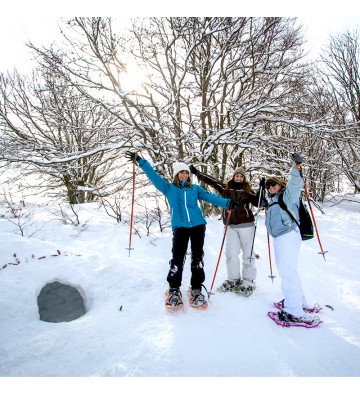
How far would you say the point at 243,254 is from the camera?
362cm

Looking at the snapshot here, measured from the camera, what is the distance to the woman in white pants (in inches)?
112

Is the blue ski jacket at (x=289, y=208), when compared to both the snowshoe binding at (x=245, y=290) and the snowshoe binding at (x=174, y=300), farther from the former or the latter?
the snowshoe binding at (x=174, y=300)

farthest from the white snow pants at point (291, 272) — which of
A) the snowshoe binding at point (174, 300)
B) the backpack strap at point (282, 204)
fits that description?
the snowshoe binding at point (174, 300)

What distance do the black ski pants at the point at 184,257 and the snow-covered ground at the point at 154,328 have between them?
1.14ft

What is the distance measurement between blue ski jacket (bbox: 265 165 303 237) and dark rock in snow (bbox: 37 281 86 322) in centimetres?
268

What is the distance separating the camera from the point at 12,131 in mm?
10664

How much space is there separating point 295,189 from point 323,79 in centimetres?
926

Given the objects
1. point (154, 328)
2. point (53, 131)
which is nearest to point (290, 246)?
point (154, 328)

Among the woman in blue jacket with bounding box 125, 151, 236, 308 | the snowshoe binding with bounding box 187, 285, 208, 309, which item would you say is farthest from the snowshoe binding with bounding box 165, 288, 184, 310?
the snowshoe binding with bounding box 187, 285, 208, 309

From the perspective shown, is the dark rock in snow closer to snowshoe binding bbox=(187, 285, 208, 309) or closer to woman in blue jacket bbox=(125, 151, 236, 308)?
woman in blue jacket bbox=(125, 151, 236, 308)

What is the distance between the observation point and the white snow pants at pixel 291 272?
112 inches

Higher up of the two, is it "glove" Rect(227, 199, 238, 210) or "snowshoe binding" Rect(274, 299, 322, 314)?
"glove" Rect(227, 199, 238, 210)

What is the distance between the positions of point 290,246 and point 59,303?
2988 millimetres

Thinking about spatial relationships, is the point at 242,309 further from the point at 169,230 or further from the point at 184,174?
the point at 169,230
